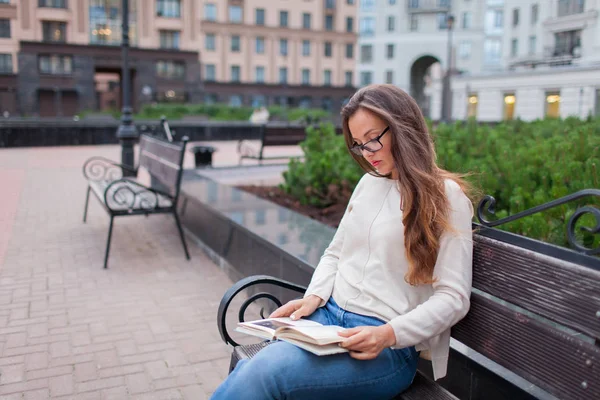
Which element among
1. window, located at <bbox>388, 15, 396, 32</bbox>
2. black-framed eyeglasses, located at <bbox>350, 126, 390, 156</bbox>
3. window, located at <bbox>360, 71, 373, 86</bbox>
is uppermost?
window, located at <bbox>388, 15, 396, 32</bbox>

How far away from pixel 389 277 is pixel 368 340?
344mm

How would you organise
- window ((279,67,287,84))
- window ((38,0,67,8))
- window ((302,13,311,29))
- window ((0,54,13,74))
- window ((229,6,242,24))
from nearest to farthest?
window ((0,54,13,74)) → window ((38,0,67,8)) → window ((229,6,242,24)) → window ((279,67,287,84)) → window ((302,13,311,29))

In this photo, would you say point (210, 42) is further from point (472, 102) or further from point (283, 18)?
point (472, 102)

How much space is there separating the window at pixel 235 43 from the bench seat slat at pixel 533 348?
5750 centimetres

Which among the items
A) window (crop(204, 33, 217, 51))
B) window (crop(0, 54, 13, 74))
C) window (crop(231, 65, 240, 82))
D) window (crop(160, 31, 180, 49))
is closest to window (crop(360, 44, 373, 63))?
window (crop(231, 65, 240, 82))

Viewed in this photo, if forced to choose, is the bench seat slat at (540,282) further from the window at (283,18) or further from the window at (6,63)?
the window at (283,18)

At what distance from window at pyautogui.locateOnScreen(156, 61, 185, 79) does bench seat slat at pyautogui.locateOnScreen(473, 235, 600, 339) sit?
5155 cm

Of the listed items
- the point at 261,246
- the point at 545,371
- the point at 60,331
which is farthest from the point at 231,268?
the point at 545,371

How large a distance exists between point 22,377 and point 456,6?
2847 inches

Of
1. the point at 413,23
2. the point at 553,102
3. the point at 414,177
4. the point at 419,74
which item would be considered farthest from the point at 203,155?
the point at 419,74

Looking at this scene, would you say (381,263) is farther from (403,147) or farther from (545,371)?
(545,371)

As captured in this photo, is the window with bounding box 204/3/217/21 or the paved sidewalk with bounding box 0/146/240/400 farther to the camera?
the window with bounding box 204/3/217/21

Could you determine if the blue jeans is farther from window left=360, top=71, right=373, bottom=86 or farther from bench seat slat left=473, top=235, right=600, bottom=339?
window left=360, top=71, right=373, bottom=86

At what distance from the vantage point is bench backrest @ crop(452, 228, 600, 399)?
1.84m
